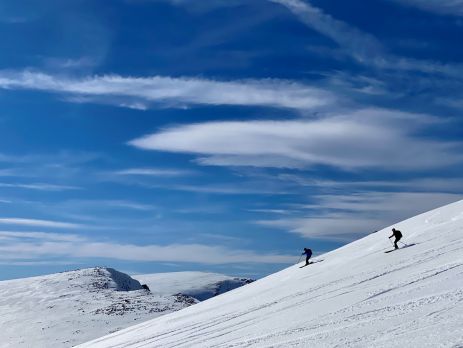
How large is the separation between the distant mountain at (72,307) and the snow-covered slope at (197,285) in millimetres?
34143

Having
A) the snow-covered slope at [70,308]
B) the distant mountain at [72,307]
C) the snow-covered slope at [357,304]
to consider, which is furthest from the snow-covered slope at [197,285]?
the snow-covered slope at [357,304]

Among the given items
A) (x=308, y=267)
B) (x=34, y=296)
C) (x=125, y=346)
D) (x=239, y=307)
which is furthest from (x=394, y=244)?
(x=34, y=296)

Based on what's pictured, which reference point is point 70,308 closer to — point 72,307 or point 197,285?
point 72,307

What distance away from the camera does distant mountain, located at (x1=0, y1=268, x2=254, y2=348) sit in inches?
1906

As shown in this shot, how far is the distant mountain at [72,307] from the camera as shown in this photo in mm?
48406

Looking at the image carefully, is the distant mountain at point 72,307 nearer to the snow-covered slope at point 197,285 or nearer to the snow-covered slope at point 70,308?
the snow-covered slope at point 70,308

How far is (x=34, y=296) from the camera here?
69.6 metres

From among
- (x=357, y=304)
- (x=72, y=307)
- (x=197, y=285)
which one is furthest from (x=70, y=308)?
(x=197, y=285)

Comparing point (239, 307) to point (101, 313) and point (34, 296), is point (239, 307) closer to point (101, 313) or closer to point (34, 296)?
point (101, 313)

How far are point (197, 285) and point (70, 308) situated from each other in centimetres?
7012

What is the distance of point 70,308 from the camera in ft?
196

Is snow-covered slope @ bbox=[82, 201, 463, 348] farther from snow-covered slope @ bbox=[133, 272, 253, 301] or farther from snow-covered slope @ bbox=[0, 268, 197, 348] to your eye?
snow-covered slope @ bbox=[133, 272, 253, 301]

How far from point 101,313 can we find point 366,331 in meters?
45.3

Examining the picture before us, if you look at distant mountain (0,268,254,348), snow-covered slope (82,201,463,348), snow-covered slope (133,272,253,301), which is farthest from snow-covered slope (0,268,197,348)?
snow-covered slope (133,272,253,301)
